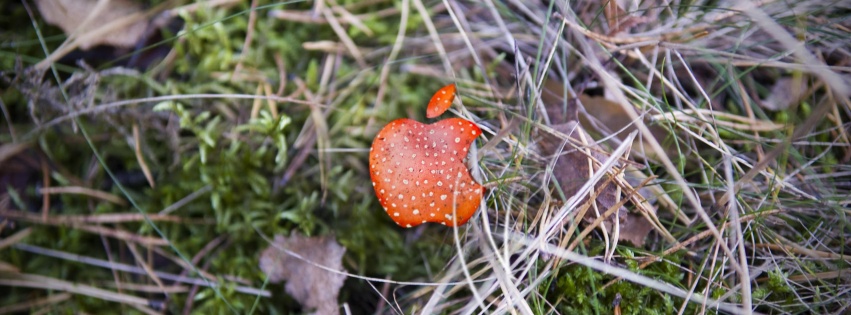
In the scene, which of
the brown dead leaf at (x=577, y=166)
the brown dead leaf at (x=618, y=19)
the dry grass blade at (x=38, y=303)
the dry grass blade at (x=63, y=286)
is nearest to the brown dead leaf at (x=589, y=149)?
the brown dead leaf at (x=577, y=166)

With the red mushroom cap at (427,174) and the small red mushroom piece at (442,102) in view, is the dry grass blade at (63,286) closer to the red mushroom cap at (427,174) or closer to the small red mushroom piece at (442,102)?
the red mushroom cap at (427,174)

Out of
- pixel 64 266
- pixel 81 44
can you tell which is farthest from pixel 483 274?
pixel 81 44

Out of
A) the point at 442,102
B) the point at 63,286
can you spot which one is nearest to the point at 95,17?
the point at 63,286

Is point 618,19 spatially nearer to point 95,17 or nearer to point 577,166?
point 577,166

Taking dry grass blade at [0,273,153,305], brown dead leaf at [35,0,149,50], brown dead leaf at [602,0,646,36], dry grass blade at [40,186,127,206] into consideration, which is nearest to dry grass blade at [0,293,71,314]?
dry grass blade at [0,273,153,305]

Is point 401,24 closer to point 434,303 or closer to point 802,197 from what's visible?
point 434,303
